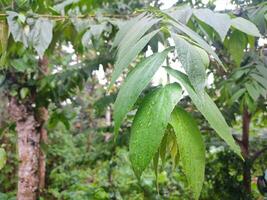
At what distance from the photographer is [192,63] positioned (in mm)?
347

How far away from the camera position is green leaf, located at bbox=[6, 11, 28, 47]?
89cm

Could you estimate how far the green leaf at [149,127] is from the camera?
30cm

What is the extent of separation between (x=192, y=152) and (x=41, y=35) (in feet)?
2.46

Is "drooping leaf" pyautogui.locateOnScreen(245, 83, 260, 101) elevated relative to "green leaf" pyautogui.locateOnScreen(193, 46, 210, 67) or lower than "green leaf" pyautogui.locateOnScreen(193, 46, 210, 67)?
lower

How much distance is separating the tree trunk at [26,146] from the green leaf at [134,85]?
5.59ft

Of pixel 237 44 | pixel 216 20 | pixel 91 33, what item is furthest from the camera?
pixel 91 33

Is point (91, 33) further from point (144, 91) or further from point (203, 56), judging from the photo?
point (203, 56)

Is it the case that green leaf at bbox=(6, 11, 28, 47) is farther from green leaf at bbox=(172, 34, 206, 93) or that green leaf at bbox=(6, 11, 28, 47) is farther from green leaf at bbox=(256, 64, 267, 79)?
green leaf at bbox=(256, 64, 267, 79)

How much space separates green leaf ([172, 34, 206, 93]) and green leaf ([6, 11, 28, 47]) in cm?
65

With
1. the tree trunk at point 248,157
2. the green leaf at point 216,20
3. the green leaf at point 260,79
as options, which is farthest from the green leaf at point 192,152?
the tree trunk at point 248,157

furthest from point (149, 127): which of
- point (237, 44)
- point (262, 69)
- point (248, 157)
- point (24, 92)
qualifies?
point (248, 157)

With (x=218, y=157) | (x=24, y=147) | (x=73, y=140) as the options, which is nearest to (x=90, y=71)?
(x=24, y=147)

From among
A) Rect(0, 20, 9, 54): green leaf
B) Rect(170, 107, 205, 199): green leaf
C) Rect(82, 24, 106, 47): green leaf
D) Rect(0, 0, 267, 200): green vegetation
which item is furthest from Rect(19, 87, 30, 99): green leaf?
Rect(170, 107, 205, 199): green leaf

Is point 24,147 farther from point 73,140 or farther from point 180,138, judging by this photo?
point 73,140
